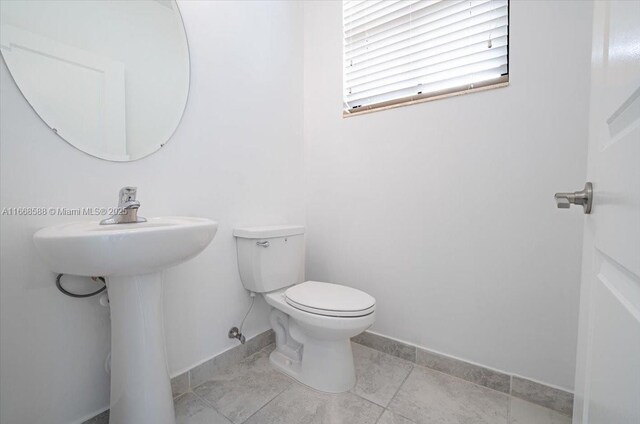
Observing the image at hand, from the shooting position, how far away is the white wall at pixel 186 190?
0.80 meters

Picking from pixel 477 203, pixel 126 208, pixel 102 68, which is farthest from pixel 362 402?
pixel 102 68

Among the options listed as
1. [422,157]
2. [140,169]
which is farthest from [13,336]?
[422,157]

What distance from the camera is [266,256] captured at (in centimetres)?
136

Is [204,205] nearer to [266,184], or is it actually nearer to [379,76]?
[266,184]

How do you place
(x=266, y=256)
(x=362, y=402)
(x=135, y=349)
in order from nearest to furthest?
1. (x=135, y=349)
2. (x=362, y=402)
3. (x=266, y=256)

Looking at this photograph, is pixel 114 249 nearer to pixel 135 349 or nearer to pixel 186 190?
pixel 135 349

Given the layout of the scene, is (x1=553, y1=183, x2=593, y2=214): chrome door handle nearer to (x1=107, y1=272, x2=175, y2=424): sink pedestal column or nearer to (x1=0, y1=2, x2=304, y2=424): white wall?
(x1=107, y1=272, x2=175, y2=424): sink pedestal column

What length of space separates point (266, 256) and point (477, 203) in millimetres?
1051

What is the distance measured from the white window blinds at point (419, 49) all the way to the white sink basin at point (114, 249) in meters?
1.28

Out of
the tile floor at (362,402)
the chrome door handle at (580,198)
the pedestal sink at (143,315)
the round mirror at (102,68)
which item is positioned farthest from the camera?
the tile floor at (362,402)

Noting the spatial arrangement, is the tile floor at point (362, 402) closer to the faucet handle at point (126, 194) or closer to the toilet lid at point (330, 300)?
the toilet lid at point (330, 300)

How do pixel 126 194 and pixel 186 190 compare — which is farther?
pixel 186 190

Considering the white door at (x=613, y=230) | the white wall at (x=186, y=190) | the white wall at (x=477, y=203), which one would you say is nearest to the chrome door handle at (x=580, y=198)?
the white door at (x=613, y=230)

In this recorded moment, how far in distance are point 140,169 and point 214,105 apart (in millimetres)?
470
